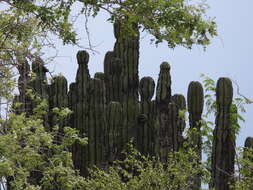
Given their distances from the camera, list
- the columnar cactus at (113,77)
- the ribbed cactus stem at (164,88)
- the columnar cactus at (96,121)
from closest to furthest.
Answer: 1. the columnar cactus at (96,121)
2. the ribbed cactus stem at (164,88)
3. the columnar cactus at (113,77)

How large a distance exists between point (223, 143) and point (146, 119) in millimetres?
5537

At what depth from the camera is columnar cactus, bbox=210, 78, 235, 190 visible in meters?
17.4

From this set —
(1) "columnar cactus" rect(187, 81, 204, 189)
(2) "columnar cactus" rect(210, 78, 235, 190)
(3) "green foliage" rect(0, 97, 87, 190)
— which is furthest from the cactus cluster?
(3) "green foliage" rect(0, 97, 87, 190)

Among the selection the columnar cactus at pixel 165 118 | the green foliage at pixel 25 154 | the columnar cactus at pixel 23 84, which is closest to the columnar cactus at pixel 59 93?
the columnar cactus at pixel 23 84

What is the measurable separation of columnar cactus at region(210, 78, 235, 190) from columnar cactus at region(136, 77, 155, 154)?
4.74 m

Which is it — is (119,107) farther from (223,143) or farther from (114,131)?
(223,143)

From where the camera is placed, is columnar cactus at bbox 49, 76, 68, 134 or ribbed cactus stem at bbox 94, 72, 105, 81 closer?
columnar cactus at bbox 49, 76, 68, 134

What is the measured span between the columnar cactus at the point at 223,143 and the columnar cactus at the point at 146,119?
15.5ft

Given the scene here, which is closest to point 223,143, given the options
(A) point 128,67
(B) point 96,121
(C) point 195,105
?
(C) point 195,105

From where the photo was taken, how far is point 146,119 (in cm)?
2281

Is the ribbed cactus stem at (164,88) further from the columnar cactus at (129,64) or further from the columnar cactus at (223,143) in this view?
the columnar cactus at (223,143)

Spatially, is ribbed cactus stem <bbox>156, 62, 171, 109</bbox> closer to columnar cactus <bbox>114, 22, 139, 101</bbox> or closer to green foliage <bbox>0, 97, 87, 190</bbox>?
columnar cactus <bbox>114, 22, 139, 101</bbox>

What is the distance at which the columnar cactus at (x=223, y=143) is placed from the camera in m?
17.4

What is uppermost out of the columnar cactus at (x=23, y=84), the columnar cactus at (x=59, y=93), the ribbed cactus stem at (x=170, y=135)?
the columnar cactus at (x=59, y=93)
